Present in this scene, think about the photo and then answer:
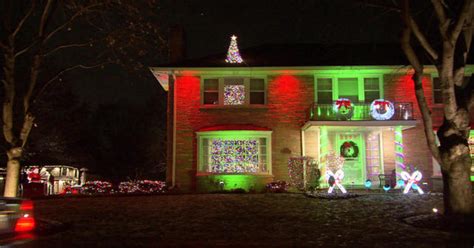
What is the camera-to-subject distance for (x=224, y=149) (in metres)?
22.1

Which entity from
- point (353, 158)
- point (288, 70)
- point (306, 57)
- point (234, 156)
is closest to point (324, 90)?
point (288, 70)

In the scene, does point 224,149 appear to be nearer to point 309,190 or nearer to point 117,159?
point 309,190

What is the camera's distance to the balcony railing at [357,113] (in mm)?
20970

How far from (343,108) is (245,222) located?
10181 mm

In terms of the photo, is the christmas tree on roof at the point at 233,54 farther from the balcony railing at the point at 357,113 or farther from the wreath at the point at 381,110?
the wreath at the point at 381,110

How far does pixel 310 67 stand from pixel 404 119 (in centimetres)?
446

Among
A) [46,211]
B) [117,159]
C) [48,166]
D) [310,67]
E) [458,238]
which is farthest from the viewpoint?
[117,159]

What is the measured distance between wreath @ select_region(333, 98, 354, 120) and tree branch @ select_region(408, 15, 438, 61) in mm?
8845

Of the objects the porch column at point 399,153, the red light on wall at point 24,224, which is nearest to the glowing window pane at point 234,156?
the porch column at point 399,153

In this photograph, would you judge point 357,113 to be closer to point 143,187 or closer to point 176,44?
point 176,44

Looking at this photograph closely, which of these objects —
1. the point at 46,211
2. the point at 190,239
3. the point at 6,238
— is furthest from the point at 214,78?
the point at 6,238

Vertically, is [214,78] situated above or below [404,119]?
above

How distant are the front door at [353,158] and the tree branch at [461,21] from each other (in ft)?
36.6

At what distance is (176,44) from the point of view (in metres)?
24.6
